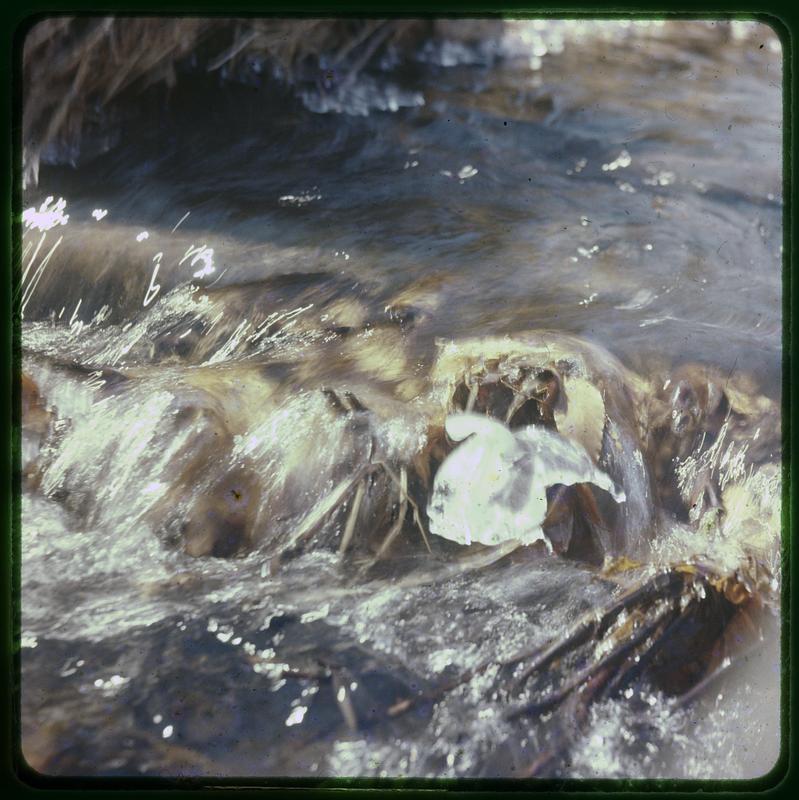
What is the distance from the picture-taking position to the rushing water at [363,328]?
136 cm

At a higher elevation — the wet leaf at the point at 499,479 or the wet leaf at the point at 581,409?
the wet leaf at the point at 581,409

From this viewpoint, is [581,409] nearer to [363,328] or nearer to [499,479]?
[499,479]

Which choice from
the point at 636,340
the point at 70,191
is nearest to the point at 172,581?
the point at 70,191

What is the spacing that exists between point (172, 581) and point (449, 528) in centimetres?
57

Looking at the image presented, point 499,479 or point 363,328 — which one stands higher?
point 363,328

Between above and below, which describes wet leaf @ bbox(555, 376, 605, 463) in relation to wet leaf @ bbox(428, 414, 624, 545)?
above

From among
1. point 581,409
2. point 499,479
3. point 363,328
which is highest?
point 363,328

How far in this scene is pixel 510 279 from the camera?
143 cm

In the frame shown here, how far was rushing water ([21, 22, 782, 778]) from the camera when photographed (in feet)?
4.45

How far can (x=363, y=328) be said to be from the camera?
56.1 inches

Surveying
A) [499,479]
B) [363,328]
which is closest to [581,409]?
[499,479]

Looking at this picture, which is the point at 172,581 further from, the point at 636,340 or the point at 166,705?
the point at 636,340

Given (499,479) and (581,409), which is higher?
(581,409)

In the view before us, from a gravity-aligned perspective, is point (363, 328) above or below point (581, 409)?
above
